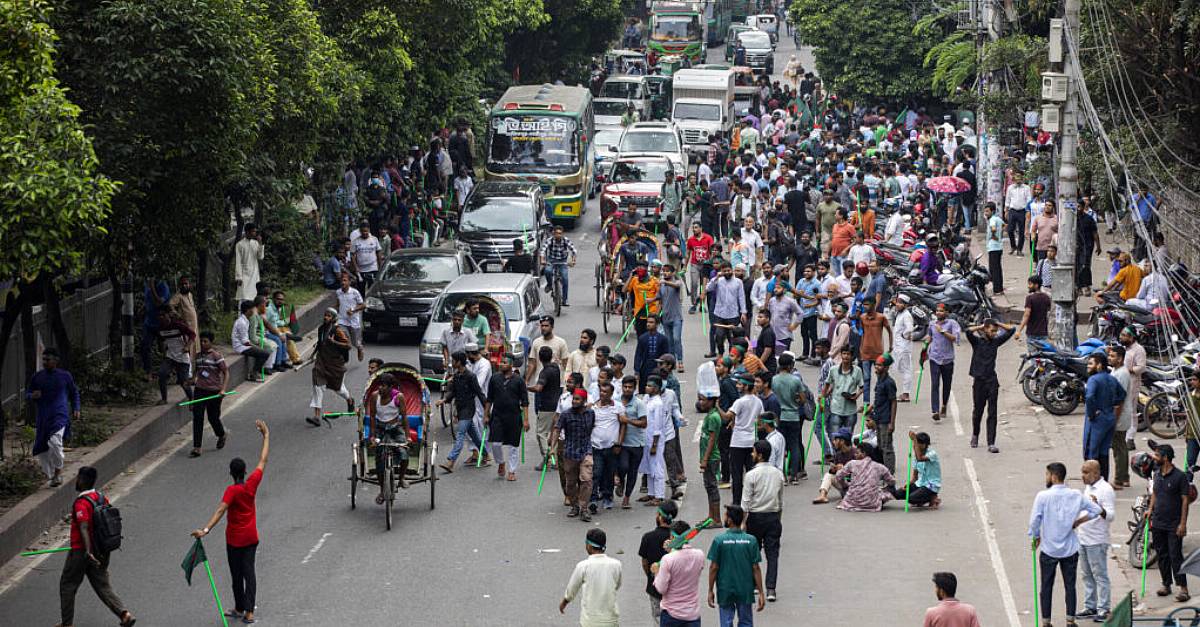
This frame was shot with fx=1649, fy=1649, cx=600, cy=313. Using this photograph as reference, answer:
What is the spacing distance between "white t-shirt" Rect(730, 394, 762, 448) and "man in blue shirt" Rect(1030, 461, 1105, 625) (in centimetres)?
366

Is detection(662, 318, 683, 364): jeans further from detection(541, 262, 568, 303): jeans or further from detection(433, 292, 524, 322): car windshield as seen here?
detection(541, 262, 568, 303): jeans

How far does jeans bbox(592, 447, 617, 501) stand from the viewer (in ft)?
55.0

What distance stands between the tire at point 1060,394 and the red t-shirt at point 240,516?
11364 millimetres

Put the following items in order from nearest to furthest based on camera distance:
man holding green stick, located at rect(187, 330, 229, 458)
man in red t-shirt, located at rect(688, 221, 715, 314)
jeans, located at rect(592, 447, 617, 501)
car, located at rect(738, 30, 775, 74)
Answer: jeans, located at rect(592, 447, 617, 501) < man holding green stick, located at rect(187, 330, 229, 458) < man in red t-shirt, located at rect(688, 221, 715, 314) < car, located at rect(738, 30, 775, 74)

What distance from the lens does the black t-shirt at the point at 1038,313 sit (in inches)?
879

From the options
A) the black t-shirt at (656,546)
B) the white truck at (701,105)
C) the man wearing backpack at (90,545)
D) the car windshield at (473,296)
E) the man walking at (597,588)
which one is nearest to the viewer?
the man walking at (597,588)

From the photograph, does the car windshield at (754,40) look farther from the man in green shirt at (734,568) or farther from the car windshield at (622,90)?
the man in green shirt at (734,568)

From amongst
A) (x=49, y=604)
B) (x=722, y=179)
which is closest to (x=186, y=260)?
(x=49, y=604)

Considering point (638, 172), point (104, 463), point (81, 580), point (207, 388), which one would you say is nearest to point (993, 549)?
point (81, 580)

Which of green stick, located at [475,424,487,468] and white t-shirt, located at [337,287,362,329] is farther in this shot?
white t-shirt, located at [337,287,362,329]

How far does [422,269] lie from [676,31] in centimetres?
4524

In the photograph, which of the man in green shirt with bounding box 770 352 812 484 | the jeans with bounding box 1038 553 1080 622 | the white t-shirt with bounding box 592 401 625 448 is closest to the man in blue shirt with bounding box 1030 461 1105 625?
the jeans with bounding box 1038 553 1080 622

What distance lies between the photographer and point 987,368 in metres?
19.3

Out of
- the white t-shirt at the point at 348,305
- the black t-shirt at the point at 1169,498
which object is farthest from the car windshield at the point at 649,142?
the black t-shirt at the point at 1169,498
